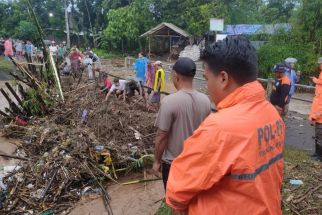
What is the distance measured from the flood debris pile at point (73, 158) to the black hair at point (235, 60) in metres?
3.80

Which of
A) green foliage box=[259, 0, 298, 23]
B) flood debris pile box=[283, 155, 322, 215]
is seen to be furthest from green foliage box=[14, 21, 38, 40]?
flood debris pile box=[283, 155, 322, 215]

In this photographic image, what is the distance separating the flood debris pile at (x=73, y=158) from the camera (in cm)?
514

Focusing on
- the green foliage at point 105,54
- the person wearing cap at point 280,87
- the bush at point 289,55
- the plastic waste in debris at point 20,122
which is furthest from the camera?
the green foliage at point 105,54

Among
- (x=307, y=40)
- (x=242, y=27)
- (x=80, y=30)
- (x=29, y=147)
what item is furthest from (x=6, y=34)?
(x=29, y=147)

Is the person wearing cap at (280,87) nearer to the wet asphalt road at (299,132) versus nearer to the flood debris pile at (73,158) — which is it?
the wet asphalt road at (299,132)

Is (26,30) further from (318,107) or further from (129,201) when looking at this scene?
(318,107)

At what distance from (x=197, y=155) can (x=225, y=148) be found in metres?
0.12

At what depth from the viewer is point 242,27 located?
2378cm

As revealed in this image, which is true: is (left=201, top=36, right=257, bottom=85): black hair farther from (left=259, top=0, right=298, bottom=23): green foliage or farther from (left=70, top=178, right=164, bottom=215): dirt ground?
(left=259, top=0, right=298, bottom=23): green foliage

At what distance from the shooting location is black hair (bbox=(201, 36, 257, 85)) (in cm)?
161

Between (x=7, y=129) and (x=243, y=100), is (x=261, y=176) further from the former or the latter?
(x=7, y=129)

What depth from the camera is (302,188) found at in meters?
4.59

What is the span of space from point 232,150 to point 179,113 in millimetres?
1738

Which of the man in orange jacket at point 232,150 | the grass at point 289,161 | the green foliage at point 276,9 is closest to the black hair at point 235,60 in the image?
the man in orange jacket at point 232,150
